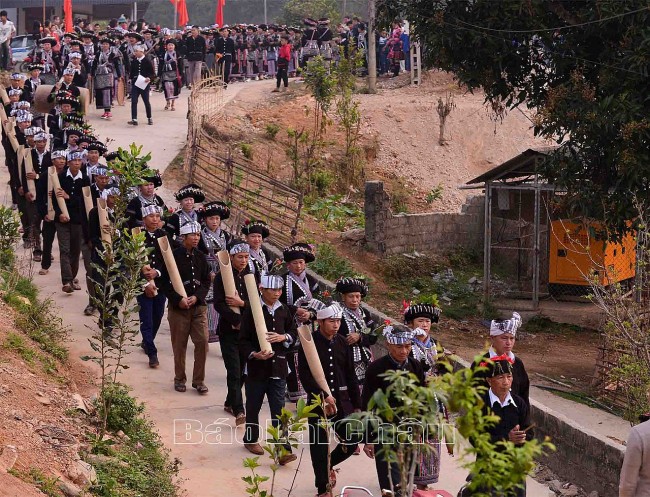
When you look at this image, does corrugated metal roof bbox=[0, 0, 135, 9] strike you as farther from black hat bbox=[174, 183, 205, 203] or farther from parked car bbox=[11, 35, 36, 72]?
black hat bbox=[174, 183, 205, 203]

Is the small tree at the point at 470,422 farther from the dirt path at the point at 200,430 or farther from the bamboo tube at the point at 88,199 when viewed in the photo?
the bamboo tube at the point at 88,199

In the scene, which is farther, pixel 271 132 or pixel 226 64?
pixel 226 64

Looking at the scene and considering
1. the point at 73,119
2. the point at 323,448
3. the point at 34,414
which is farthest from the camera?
the point at 73,119

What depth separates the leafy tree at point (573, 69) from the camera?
13312 millimetres

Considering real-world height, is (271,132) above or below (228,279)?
above

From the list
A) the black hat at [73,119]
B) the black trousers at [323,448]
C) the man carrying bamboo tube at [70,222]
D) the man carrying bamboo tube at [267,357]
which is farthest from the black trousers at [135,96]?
the black trousers at [323,448]

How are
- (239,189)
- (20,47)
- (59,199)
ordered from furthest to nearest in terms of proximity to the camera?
(20,47) < (239,189) < (59,199)

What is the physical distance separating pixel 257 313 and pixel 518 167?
29.0ft

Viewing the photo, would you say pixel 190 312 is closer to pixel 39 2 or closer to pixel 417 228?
pixel 417 228

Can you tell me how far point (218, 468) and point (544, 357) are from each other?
24.7ft

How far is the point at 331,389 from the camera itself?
29.2 feet

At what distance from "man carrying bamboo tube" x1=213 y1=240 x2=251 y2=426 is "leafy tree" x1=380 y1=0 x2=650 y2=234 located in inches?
170

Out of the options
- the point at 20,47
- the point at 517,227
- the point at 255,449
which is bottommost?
the point at 255,449

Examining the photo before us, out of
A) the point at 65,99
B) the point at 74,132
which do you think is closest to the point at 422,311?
the point at 74,132
